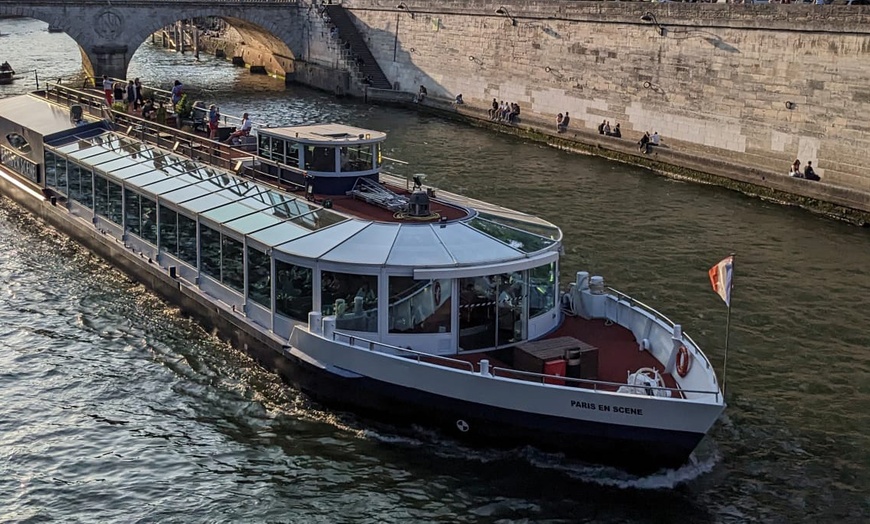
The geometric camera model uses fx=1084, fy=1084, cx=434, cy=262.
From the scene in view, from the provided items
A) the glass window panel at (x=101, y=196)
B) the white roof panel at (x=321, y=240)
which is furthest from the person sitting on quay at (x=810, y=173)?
the glass window panel at (x=101, y=196)

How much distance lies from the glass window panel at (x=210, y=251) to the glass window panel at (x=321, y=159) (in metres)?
1.86

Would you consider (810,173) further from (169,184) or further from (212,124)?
(169,184)

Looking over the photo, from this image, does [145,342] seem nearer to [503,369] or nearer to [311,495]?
[311,495]

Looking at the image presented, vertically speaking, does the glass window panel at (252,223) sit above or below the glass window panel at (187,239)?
above

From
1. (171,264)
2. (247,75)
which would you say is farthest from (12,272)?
(247,75)

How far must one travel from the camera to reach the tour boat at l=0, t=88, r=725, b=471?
12742 millimetres

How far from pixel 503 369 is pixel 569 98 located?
2732 centimetres

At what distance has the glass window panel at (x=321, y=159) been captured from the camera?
17172mm

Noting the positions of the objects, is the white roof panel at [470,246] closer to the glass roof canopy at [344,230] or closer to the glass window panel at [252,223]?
the glass roof canopy at [344,230]

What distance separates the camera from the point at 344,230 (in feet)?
48.4

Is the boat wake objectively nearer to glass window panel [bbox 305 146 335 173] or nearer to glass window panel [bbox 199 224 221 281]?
glass window panel [bbox 199 224 221 281]

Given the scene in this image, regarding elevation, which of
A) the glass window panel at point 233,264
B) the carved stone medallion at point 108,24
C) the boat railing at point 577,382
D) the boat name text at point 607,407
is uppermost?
the carved stone medallion at point 108,24

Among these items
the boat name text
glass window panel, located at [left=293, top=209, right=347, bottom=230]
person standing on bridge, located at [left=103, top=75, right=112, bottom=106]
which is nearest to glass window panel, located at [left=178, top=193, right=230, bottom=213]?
glass window panel, located at [left=293, top=209, right=347, bottom=230]

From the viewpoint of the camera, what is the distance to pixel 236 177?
1833 cm
